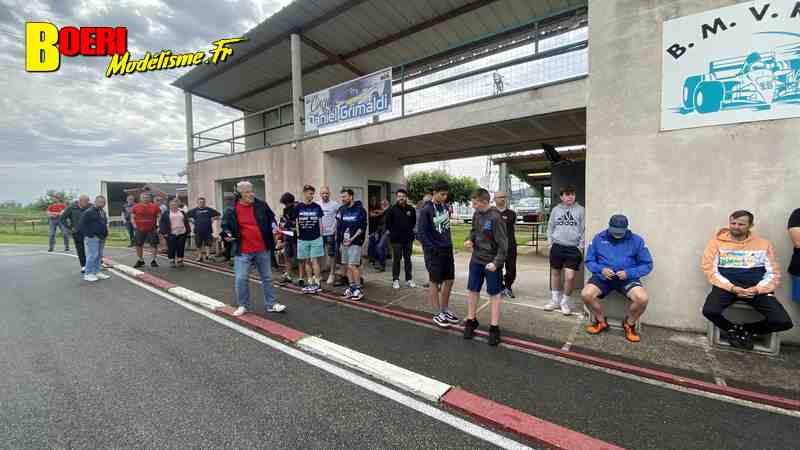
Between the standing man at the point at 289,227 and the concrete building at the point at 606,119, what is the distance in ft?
5.29

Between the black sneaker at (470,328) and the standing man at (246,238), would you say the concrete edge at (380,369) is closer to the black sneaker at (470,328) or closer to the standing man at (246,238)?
the black sneaker at (470,328)

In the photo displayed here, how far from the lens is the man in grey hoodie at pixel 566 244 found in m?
4.59

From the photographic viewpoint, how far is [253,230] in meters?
4.62

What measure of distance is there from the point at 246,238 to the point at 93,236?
4.81 meters

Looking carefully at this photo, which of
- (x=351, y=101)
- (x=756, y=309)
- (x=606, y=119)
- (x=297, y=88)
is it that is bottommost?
(x=756, y=309)

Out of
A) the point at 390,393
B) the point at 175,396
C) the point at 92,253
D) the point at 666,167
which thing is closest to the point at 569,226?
the point at 666,167

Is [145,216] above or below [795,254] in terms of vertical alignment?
above

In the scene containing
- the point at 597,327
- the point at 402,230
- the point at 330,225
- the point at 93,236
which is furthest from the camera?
the point at 93,236

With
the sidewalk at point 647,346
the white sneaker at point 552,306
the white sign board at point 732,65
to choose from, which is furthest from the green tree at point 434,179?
the white sign board at point 732,65

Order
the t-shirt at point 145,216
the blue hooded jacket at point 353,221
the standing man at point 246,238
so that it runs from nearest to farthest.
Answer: the standing man at point 246,238 < the blue hooded jacket at point 353,221 < the t-shirt at point 145,216

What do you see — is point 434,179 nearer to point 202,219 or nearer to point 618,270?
point 202,219

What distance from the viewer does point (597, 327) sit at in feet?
13.1

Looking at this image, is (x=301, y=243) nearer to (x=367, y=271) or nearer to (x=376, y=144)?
(x=367, y=271)

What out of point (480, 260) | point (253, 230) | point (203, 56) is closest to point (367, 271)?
point (253, 230)
